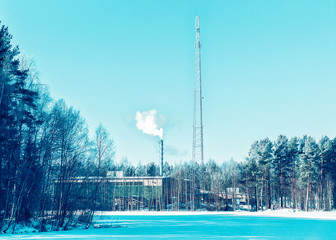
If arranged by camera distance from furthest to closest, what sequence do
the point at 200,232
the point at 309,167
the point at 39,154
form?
the point at 309,167, the point at 39,154, the point at 200,232

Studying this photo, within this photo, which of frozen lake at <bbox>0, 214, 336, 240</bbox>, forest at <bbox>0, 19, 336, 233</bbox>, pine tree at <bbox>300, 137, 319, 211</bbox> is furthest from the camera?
pine tree at <bbox>300, 137, 319, 211</bbox>

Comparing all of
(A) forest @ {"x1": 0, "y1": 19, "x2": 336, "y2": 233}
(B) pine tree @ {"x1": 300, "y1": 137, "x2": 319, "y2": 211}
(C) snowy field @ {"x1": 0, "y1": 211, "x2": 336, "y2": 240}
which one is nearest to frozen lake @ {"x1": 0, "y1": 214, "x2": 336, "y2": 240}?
(C) snowy field @ {"x1": 0, "y1": 211, "x2": 336, "y2": 240}

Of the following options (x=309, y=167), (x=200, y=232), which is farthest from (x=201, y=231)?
(x=309, y=167)

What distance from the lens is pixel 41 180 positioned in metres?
24.3

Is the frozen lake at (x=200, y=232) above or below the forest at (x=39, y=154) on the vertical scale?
below

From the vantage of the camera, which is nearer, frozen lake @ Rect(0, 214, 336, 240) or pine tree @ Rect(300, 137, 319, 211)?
frozen lake @ Rect(0, 214, 336, 240)

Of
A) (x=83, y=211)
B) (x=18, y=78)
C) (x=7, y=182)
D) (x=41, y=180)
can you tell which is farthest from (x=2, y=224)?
(x=18, y=78)

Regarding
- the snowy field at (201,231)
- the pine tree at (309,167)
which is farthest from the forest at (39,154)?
the pine tree at (309,167)

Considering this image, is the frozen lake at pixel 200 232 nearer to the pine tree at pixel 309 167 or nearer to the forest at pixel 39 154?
the forest at pixel 39 154

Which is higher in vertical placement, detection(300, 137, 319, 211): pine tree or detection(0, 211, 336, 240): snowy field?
detection(300, 137, 319, 211): pine tree

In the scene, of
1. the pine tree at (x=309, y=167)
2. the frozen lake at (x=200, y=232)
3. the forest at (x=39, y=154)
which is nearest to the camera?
the frozen lake at (x=200, y=232)

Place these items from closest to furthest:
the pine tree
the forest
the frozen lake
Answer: the frozen lake → the forest → the pine tree

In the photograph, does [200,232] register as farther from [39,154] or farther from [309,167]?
[309,167]

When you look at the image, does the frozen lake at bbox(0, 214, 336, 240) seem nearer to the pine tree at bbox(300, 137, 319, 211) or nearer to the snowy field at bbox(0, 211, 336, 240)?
the snowy field at bbox(0, 211, 336, 240)
